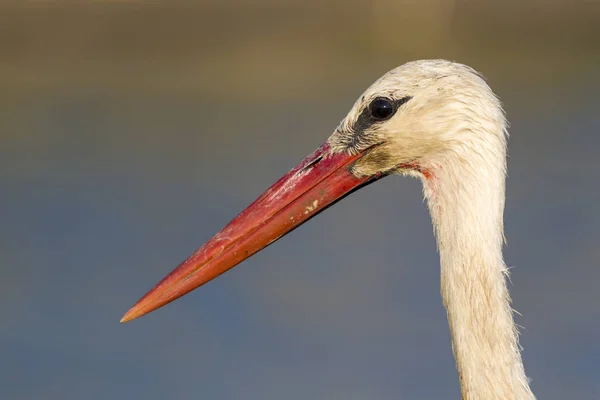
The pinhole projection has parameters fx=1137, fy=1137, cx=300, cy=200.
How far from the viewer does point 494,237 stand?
371 cm

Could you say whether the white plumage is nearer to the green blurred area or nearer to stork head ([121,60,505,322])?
stork head ([121,60,505,322])

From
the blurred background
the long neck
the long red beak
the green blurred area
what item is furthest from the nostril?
the green blurred area

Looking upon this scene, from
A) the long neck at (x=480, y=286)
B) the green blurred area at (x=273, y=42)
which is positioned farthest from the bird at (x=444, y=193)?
the green blurred area at (x=273, y=42)

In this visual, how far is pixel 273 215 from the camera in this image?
13.8ft

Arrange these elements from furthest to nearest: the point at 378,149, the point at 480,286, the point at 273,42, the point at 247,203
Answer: the point at 273,42, the point at 247,203, the point at 378,149, the point at 480,286

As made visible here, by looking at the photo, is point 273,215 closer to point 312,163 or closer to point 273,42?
point 312,163

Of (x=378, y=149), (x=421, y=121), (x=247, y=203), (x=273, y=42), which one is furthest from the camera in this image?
(x=273, y=42)

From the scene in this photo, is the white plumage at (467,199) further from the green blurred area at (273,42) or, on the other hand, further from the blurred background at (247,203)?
the green blurred area at (273,42)

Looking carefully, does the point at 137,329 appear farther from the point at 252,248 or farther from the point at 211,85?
the point at 211,85

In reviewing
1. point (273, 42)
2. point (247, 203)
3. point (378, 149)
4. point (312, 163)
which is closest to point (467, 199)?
point (378, 149)

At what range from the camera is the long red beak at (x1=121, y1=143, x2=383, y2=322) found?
419 cm

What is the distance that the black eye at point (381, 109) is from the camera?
13.3ft

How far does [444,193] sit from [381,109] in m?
0.41

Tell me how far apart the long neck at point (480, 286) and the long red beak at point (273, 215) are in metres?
0.53
